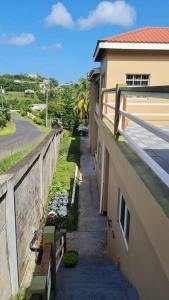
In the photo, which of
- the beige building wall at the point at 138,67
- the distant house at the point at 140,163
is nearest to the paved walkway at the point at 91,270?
the distant house at the point at 140,163

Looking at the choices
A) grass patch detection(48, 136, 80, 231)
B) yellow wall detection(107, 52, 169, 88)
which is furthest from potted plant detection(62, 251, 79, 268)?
yellow wall detection(107, 52, 169, 88)

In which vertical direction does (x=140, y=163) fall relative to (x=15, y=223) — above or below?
above

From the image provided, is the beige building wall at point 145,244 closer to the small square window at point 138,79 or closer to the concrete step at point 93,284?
the concrete step at point 93,284

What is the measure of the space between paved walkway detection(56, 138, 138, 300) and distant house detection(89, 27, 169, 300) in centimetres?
29

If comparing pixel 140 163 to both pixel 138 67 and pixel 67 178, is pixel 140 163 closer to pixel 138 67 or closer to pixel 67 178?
pixel 138 67

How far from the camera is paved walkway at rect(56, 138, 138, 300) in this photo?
16.3 ft

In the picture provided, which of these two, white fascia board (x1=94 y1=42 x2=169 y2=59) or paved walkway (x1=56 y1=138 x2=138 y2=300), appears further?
white fascia board (x1=94 y1=42 x2=169 y2=59)

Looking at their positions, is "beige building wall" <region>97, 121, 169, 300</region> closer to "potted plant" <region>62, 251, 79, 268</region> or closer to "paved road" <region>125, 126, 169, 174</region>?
"paved road" <region>125, 126, 169, 174</region>

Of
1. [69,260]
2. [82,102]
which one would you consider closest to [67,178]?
[69,260]

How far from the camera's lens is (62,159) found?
797 inches

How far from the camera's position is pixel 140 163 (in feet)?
12.4

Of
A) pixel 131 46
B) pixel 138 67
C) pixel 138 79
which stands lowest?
pixel 138 79

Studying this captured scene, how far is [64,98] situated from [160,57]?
30.6 m

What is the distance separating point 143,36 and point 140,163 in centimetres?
922
